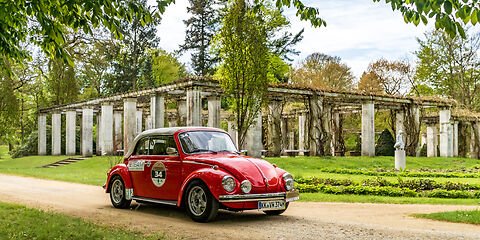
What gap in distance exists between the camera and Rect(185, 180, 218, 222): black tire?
8062 mm

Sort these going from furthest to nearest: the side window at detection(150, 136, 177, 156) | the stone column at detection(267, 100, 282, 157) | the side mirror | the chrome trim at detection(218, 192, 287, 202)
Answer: the stone column at detection(267, 100, 282, 157) < the side window at detection(150, 136, 177, 156) < the side mirror < the chrome trim at detection(218, 192, 287, 202)

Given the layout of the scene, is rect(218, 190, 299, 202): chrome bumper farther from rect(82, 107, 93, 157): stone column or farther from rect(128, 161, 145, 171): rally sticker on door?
rect(82, 107, 93, 157): stone column

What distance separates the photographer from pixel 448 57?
145 feet

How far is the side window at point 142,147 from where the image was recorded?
1020 centimetres

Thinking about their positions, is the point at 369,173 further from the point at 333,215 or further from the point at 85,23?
the point at 85,23

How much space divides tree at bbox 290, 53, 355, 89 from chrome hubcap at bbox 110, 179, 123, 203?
131 feet

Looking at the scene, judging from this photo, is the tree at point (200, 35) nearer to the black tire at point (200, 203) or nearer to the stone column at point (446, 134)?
the stone column at point (446, 134)

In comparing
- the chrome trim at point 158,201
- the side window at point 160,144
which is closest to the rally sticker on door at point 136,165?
the side window at point 160,144

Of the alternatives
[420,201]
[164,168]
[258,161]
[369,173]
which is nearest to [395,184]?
[420,201]

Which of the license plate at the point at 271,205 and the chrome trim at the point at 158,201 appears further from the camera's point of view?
the chrome trim at the point at 158,201

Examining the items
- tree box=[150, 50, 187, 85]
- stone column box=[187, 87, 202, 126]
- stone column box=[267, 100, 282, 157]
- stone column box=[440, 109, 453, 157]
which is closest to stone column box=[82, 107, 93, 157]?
stone column box=[267, 100, 282, 157]

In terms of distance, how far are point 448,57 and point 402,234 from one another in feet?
137

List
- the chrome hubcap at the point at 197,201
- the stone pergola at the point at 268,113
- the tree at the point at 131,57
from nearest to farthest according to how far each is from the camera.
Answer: the chrome hubcap at the point at 197,201 < the stone pergola at the point at 268,113 < the tree at the point at 131,57

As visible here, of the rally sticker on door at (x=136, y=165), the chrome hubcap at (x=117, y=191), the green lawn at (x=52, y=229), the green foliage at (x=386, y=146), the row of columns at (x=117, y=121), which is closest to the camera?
A: the green lawn at (x=52, y=229)
